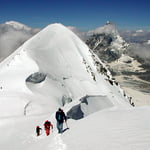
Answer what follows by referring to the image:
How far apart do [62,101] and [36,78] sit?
19.6 feet

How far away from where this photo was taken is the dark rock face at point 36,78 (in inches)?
1316

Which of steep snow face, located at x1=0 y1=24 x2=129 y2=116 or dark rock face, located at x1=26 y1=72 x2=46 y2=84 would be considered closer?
steep snow face, located at x1=0 y1=24 x2=129 y2=116

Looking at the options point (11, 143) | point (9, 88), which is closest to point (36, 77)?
point (9, 88)

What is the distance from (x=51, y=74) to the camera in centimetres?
3844

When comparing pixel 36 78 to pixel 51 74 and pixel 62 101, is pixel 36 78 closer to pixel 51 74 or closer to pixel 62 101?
pixel 51 74

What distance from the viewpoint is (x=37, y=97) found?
97.2ft

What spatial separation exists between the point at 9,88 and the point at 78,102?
36.6 ft

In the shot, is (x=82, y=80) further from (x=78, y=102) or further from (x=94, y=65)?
(x=78, y=102)

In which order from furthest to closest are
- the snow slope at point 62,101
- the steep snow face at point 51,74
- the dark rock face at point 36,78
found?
1. the dark rock face at point 36,78
2. the steep snow face at point 51,74
3. the snow slope at point 62,101

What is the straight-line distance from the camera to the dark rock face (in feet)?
110

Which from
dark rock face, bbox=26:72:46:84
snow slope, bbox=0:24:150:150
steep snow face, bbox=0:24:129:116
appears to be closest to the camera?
snow slope, bbox=0:24:150:150

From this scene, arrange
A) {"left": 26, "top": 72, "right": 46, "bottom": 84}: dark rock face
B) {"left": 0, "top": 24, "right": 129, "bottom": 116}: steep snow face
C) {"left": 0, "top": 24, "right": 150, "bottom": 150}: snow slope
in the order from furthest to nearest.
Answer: {"left": 26, "top": 72, "right": 46, "bottom": 84}: dark rock face
{"left": 0, "top": 24, "right": 129, "bottom": 116}: steep snow face
{"left": 0, "top": 24, "right": 150, "bottom": 150}: snow slope

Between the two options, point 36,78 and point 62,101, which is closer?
point 62,101

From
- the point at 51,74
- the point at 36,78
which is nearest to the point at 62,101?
the point at 36,78
